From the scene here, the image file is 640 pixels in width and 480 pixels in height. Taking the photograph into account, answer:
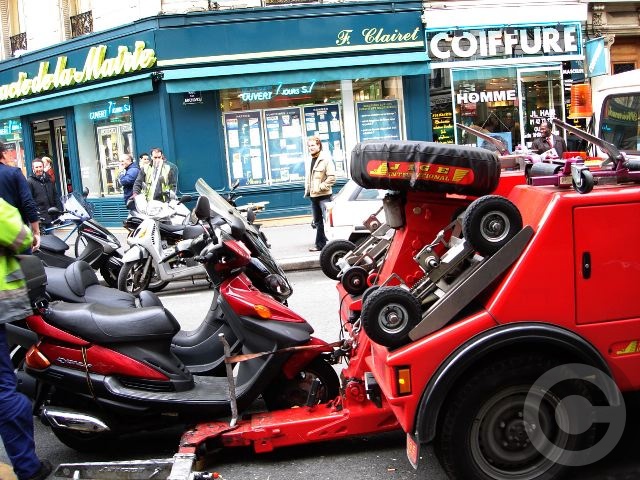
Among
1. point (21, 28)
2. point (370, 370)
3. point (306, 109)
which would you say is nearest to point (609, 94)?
point (370, 370)

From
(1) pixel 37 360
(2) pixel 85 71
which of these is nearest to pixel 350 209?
(1) pixel 37 360

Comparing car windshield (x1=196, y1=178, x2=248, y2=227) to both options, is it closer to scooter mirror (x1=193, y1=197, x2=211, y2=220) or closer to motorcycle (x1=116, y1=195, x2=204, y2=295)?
scooter mirror (x1=193, y1=197, x2=211, y2=220)

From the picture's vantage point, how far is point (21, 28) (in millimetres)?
20453

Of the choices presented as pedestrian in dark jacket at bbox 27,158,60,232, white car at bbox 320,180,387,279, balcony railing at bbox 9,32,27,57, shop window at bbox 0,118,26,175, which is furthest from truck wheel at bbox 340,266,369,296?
shop window at bbox 0,118,26,175

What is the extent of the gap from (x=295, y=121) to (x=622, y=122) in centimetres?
978

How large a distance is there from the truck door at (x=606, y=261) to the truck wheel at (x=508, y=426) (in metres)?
0.35

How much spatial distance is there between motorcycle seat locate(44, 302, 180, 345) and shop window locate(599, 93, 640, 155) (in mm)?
5645

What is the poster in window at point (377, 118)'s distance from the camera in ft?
57.4

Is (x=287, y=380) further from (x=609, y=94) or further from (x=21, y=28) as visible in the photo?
(x=21, y=28)

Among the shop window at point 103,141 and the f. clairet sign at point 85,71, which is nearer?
the f. clairet sign at point 85,71

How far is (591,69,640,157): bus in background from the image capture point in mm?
8227

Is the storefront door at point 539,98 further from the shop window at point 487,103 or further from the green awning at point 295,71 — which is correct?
the green awning at point 295,71

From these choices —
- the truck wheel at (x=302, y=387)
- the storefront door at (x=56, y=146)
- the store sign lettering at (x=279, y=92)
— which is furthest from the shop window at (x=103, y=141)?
the truck wheel at (x=302, y=387)

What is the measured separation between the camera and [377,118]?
17.5 metres
